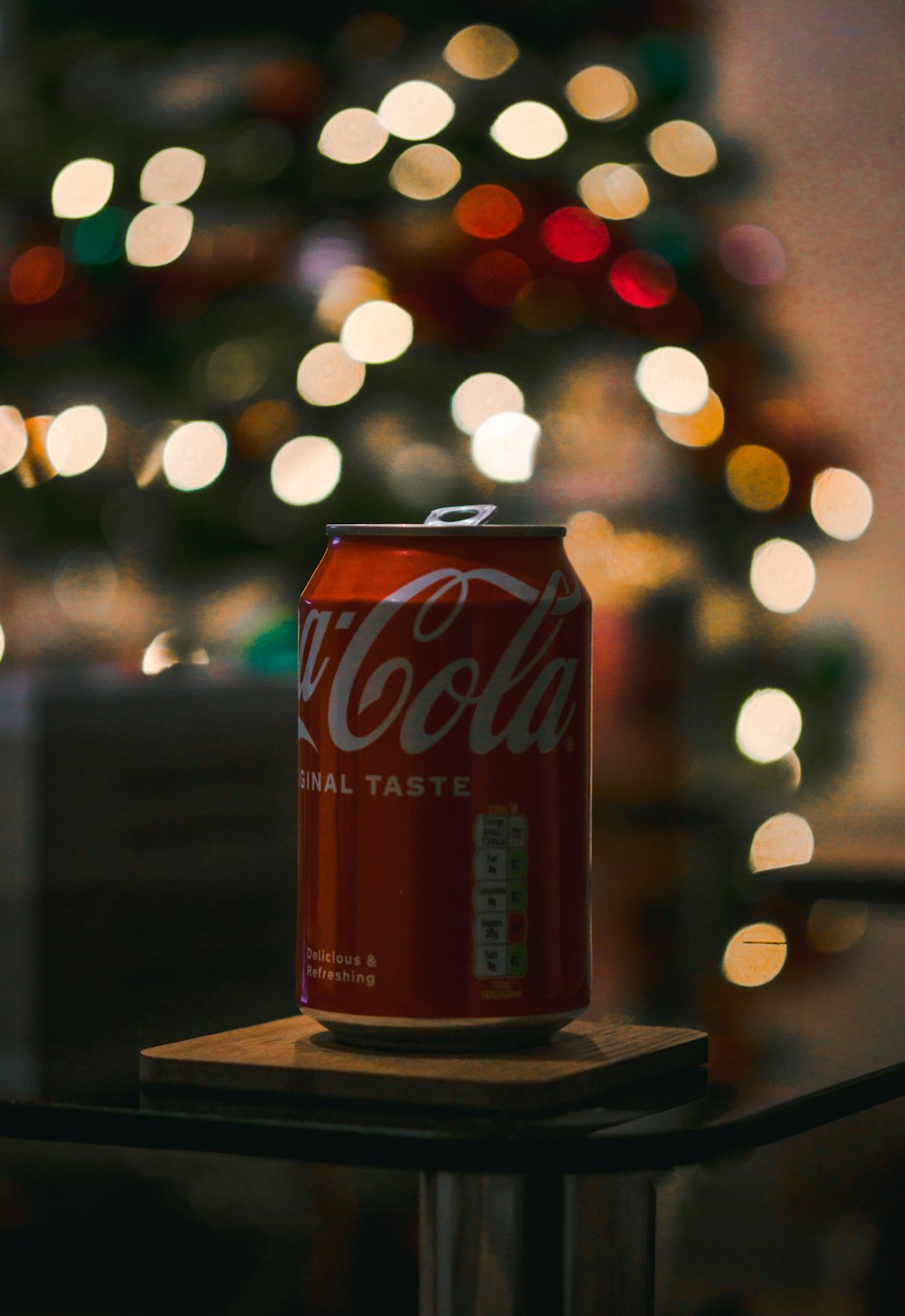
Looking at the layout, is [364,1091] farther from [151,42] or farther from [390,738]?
[151,42]

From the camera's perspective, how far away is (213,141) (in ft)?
7.57

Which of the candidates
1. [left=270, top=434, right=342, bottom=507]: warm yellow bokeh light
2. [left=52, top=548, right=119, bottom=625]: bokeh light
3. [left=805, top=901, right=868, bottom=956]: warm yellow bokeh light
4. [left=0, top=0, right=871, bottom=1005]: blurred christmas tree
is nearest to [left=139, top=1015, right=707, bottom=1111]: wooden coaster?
[left=805, top=901, right=868, bottom=956]: warm yellow bokeh light

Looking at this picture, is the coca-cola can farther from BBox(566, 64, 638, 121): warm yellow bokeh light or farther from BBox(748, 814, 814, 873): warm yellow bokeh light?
BBox(748, 814, 814, 873): warm yellow bokeh light

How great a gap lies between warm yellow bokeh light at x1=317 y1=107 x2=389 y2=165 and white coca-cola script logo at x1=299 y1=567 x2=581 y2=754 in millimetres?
1836

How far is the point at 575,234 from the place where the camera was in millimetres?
2322

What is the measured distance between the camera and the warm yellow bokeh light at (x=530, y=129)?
2.30 m

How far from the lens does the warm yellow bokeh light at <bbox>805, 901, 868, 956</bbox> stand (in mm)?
913

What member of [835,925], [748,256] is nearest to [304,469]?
[748,256]

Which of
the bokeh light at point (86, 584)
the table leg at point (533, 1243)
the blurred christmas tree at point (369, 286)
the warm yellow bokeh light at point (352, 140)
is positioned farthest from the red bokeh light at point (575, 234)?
the table leg at point (533, 1243)

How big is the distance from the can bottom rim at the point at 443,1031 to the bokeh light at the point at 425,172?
73.7 inches

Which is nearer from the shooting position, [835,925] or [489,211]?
[835,925]

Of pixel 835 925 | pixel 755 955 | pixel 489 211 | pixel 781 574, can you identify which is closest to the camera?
pixel 755 955

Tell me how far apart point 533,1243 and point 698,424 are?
1973 mm

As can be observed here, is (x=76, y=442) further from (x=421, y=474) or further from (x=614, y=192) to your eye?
(x=614, y=192)
